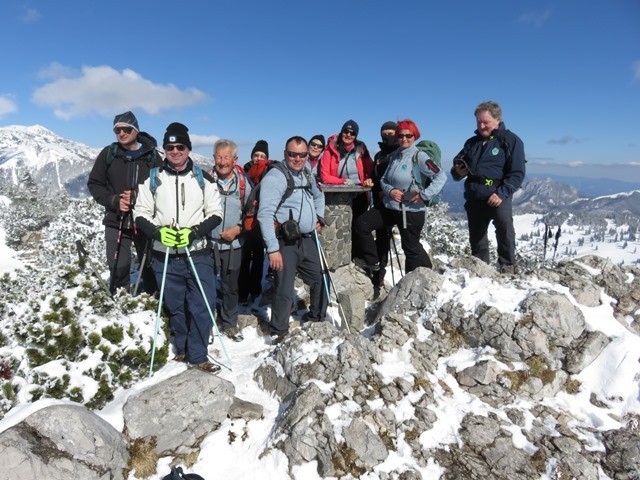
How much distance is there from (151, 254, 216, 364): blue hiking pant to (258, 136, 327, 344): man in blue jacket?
1.09 m

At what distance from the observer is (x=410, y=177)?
7426mm

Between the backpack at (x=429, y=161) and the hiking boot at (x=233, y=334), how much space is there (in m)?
4.73

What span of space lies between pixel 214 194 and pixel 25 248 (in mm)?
40614

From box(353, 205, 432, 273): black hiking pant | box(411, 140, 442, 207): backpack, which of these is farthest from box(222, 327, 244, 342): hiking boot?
box(411, 140, 442, 207): backpack

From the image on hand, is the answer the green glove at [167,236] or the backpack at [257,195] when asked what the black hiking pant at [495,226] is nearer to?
the backpack at [257,195]

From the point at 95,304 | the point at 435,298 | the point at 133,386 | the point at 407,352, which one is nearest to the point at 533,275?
the point at 435,298

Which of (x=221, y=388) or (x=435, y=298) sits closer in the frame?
(x=221, y=388)

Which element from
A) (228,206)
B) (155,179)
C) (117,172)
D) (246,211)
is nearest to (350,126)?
(246,211)

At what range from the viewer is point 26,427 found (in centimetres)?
408

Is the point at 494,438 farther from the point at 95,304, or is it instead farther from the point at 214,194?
the point at 95,304

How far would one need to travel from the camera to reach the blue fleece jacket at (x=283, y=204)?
20.0 feet

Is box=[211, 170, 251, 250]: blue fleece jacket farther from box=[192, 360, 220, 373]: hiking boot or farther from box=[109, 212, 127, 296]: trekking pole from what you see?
box=[192, 360, 220, 373]: hiking boot

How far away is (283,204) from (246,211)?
0.78 m

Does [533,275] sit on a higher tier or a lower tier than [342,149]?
lower
